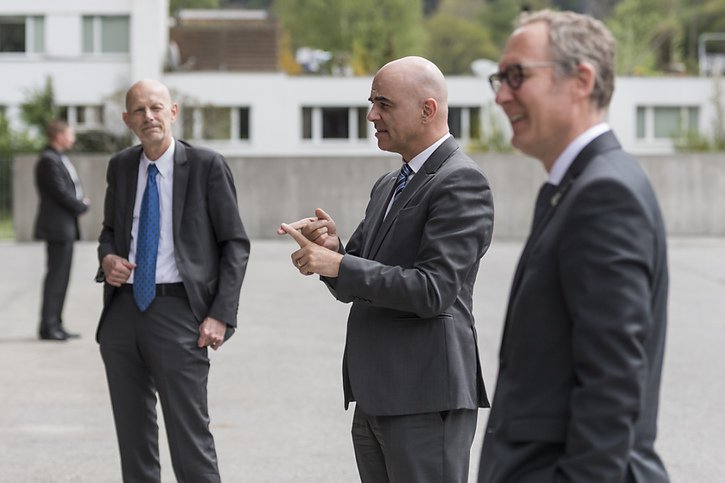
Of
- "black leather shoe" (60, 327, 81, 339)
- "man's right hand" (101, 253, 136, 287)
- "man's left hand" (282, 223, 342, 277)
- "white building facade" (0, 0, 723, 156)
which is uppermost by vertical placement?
"white building facade" (0, 0, 723, 156)

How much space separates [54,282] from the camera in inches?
513

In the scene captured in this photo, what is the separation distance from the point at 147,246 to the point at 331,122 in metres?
55.0

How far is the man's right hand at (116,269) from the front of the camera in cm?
569

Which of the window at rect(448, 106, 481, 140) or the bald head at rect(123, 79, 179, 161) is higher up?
the window at rect(448, 106, 481, 140)

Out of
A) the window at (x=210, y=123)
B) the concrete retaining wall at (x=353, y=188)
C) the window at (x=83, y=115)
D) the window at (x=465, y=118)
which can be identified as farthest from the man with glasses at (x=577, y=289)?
the window at (x=465, y=118)

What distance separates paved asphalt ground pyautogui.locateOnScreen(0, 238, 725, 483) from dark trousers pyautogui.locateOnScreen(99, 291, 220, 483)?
5.20 feet

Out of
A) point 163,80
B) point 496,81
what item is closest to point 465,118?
point 163,80

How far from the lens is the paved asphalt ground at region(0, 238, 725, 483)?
7.68 meters

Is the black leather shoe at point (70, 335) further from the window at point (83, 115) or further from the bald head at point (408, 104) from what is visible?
the window at point (83, 115)

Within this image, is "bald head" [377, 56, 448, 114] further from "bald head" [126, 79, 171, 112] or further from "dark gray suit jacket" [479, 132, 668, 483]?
"bald head" [126, 79, 171, 112]

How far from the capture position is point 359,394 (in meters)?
4.42

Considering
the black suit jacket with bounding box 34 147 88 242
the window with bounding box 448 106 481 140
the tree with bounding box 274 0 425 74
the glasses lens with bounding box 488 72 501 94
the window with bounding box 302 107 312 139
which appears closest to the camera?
the glasses lens with bounding box 488 72 501 94

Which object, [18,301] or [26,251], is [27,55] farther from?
[18,301]

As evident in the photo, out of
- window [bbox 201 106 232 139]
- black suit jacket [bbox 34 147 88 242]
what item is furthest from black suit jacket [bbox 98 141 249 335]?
window [bbox 201 106 232 139]
